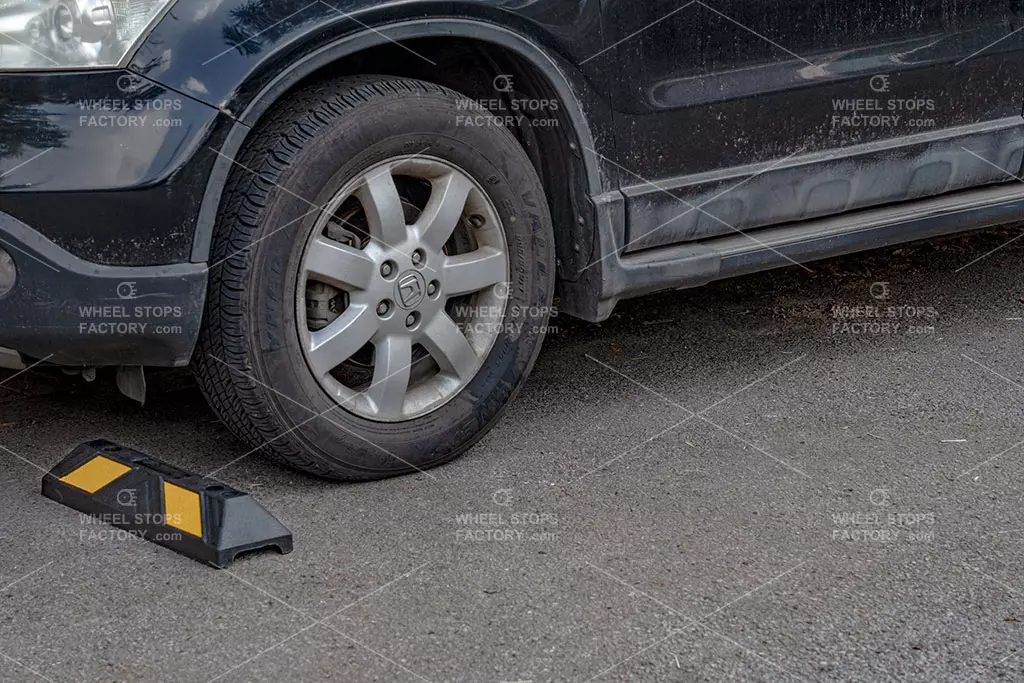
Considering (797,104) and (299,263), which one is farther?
(797,104)

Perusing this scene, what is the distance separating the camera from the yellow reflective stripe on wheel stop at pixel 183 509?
3.09 meters

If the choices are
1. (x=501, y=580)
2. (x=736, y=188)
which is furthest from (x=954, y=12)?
(x=501, y=580)

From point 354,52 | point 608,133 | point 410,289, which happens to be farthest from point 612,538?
point 354,52

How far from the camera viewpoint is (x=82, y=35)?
2920mm

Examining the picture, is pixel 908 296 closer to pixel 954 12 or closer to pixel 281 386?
pixel 954 12

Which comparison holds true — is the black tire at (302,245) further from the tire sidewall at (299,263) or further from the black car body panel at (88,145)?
the black car body panel at (88,145)

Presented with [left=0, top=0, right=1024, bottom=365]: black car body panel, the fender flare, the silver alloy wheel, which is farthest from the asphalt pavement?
the fender flare

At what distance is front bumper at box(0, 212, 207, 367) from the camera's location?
2.96 meters

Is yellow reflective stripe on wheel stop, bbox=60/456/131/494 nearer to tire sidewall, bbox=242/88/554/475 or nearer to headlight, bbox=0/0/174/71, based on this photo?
tire sidewall, bbox=242/88/554/475

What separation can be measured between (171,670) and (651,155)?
1.81 meters

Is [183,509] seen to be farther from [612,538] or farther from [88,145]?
[612,538]

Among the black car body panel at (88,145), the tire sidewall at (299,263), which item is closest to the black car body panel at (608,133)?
the black car body panel at (88,145)

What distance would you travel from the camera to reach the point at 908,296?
16.6 feet

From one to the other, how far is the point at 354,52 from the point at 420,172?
0.35m
